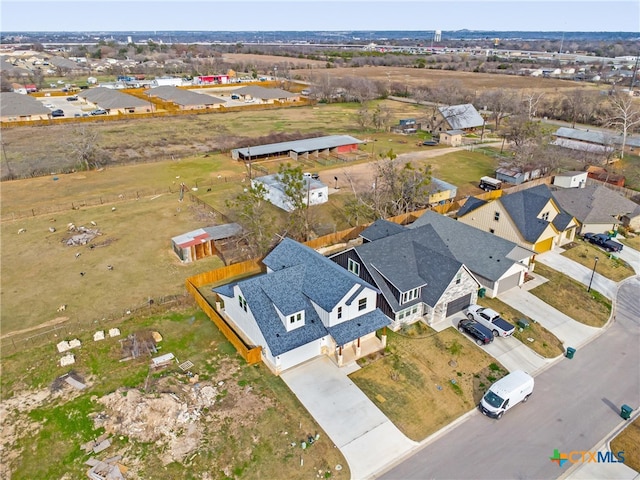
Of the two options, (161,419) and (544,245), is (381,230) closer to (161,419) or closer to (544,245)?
(544,245)

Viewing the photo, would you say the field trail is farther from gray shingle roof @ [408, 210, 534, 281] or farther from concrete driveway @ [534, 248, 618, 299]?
concrete driveway @ [534, 248, 618, 299]

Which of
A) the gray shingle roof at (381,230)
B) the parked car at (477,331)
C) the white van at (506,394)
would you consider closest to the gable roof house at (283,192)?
the gray shingle roof at (381,230)

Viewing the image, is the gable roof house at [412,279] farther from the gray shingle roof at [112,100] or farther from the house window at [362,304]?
the gray shingle roof at [112,100]

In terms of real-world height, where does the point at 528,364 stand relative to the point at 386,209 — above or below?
below

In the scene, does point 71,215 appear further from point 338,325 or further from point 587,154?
point 587,154

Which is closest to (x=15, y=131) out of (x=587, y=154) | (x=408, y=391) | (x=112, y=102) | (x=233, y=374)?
(x=112, y=102)

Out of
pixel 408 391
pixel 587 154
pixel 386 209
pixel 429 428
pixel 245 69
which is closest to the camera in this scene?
pixel 429 428

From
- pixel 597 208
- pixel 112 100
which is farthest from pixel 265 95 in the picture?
pixel 597 208
